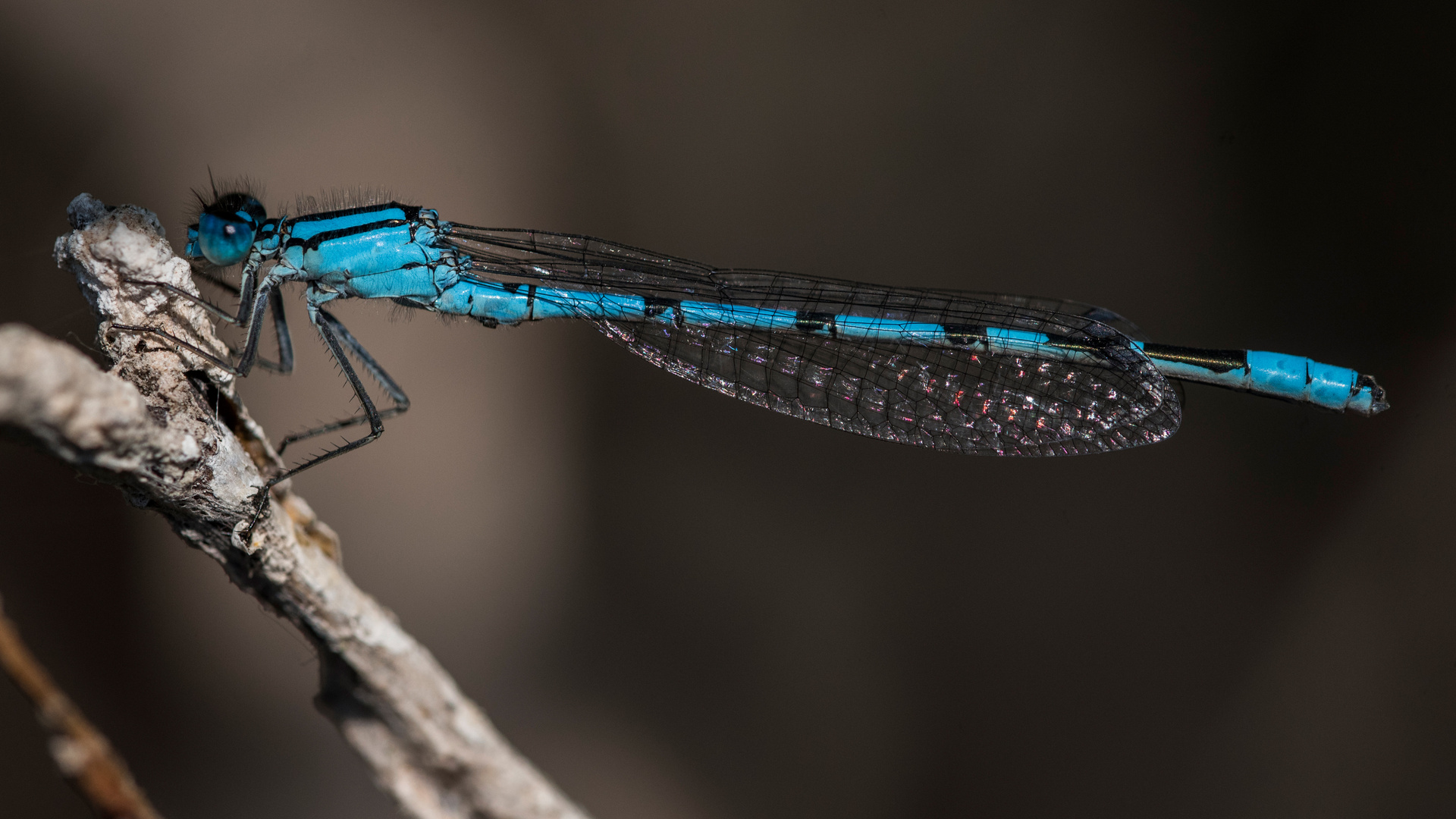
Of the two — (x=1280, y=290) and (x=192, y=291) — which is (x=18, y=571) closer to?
(x=192, y=291)

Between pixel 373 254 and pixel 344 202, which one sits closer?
pixel 373 254

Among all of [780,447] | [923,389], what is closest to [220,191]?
[780,447]

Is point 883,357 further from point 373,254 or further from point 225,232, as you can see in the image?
point 225,232

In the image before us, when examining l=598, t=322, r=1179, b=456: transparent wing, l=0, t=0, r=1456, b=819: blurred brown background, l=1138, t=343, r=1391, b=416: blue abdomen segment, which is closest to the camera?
l=1138, t=343, r=1391, b=416: blue abdomen segment

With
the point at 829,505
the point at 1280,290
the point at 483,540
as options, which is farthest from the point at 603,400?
the point at 1280,290

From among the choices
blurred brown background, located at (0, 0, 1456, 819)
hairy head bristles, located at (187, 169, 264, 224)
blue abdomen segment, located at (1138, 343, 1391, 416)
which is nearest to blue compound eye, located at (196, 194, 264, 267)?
hairy head bristles, located at (187, 169, 264, 224)

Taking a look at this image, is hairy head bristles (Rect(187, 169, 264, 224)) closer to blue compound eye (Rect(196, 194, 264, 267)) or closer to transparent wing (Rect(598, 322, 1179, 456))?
blue compound eye (Rect(196, 194, 264, 267))
